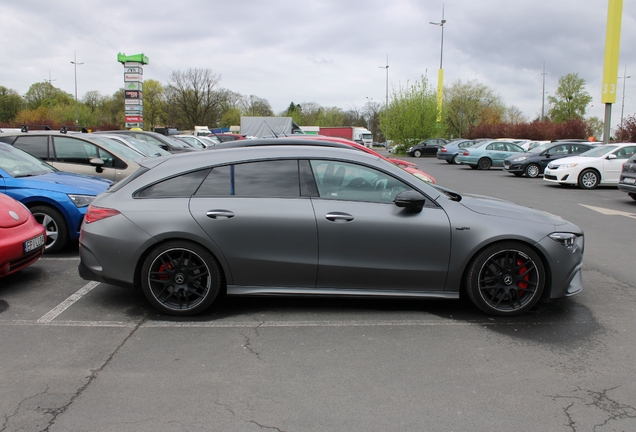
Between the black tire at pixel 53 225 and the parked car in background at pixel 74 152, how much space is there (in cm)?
218

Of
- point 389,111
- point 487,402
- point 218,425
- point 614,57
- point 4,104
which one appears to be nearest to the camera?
point 218,425

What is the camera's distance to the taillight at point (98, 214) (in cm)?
478

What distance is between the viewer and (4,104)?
77.8 m

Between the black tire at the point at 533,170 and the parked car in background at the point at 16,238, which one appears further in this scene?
the black tire at the point at 533,170

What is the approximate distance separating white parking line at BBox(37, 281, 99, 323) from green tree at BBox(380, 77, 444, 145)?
159 ft

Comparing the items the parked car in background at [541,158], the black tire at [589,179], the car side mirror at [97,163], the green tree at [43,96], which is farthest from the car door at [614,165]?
the green tree at [43,96]

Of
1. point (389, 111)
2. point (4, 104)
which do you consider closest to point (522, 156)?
point (389, 111)

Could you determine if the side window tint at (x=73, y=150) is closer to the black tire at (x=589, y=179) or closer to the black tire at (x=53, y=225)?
the black tire at (x=53, y=225)

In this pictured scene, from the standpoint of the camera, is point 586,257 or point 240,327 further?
point 586,257

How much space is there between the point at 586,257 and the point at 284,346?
16.8 feet

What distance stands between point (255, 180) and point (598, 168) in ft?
52.2

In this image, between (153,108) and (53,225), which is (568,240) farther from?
(153,108)

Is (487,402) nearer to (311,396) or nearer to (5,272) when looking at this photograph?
(311,396)

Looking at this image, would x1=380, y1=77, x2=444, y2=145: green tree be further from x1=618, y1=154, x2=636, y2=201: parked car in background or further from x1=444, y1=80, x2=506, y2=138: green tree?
x1=618, y1=154, x2=636, y2=201: parked car in background
